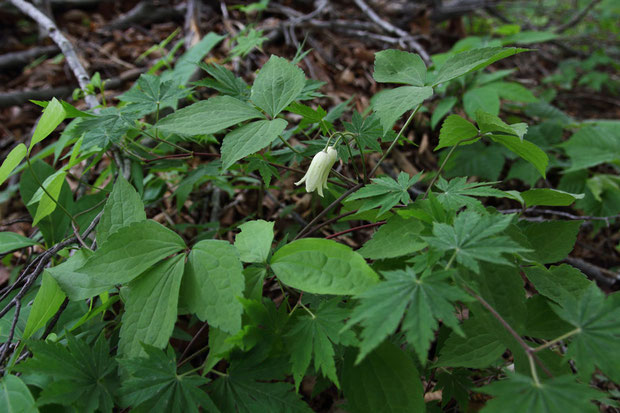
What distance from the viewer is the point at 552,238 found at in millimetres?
1135

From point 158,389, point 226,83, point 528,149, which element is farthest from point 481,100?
point 158,389

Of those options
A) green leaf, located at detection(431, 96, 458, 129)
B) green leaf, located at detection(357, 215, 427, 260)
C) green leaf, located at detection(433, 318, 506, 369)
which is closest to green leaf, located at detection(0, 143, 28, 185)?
green leaf, located at detection(357, 215, 427, 260)

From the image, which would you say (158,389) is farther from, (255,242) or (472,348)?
(472,348)

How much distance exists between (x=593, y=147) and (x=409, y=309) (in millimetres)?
2435

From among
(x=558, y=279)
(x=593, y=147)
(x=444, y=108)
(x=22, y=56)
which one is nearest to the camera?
(x=558, y=279)

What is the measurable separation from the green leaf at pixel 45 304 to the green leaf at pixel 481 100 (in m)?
2.44

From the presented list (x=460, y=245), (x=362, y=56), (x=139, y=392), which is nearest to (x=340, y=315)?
(x=460, y=245)

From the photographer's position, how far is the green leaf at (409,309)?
673 millimetres

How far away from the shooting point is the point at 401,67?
1.22m

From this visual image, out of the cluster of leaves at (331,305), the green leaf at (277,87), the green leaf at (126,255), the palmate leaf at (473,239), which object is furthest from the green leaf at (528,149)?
the green leaf at (126,255)

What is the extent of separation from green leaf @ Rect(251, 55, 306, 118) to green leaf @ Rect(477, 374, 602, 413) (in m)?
0.95

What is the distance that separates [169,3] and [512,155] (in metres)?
3.87

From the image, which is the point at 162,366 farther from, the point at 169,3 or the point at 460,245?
the point at 169,3

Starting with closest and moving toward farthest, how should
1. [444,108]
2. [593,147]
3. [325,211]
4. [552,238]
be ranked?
[552,238] < [325,211] < [593,147] < [444,108]
